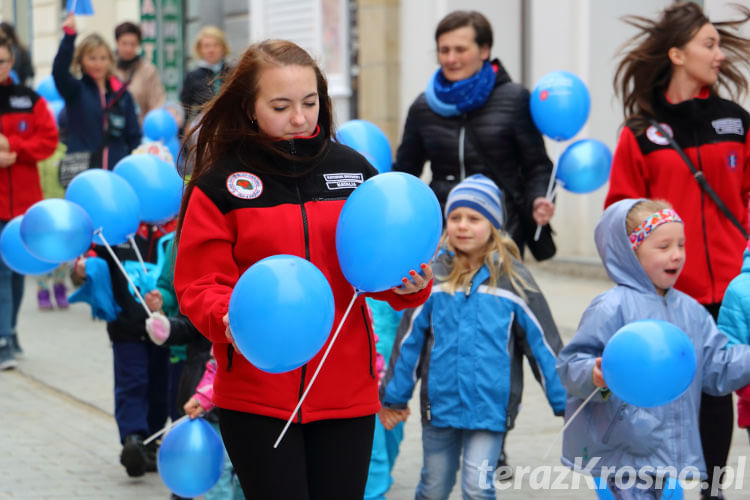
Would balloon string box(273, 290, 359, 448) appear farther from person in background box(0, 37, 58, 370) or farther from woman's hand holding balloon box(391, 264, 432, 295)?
person in background box(0, 37, 58, 370)

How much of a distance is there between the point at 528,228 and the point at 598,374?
6.74 feet

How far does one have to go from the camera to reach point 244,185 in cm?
350

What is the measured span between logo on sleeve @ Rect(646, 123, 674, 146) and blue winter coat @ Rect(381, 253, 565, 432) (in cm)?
92

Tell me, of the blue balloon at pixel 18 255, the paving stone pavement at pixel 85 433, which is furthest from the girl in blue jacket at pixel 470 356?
the blue balloon at pixel 18 255

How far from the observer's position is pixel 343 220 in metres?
3.44

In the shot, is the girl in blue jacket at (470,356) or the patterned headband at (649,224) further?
the girl in blue jacket at (470,356)

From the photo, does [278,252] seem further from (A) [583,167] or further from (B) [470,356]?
(A) [583,167]

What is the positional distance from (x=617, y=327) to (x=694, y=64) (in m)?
1.62

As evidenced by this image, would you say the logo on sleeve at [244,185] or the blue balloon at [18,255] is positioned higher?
the logo on sleeve at [244,185]

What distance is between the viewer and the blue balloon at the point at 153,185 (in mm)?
5887

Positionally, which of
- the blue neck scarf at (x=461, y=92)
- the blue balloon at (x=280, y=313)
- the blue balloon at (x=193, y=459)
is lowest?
the blue balloon at (x=193, y=459)

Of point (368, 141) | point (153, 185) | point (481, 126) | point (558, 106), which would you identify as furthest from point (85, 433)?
point (558, 106)

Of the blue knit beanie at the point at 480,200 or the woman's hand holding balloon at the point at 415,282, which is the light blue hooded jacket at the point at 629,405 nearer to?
the blue knit beanie at the point at 480,200

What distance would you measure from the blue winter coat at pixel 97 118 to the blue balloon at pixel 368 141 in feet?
12.7
